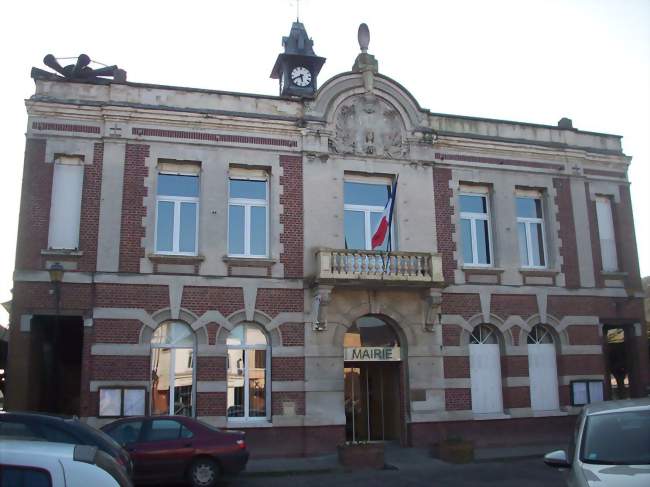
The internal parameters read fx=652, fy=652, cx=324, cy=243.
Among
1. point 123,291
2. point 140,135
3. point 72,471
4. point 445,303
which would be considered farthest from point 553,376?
point 72,471

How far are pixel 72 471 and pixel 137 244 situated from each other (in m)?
14.0

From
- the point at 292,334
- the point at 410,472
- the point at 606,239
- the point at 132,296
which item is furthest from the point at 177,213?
the point at 606,239

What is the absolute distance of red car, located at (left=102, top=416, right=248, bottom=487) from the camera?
13.2 m

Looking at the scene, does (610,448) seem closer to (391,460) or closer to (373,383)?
(391,460)

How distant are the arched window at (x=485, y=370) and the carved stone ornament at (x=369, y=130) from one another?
20.6ft

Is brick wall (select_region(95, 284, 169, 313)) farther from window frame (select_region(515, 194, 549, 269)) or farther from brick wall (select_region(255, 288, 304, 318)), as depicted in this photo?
window frame (select_region(515, 194, 549, 269))

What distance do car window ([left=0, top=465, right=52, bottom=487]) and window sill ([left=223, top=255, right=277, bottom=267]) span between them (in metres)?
14.0

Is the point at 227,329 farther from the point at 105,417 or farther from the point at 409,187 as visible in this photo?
the point at 409,187

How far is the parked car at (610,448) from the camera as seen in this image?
21.4ft

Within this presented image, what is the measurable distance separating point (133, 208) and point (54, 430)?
1094cm

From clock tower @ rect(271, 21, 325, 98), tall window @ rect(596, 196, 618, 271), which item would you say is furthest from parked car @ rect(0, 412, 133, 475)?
clock tower @ rect(271, 21, 325, 98)

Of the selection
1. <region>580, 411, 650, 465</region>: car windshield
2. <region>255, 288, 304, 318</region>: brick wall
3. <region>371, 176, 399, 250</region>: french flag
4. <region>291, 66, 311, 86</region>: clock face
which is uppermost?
<region>291, 66, 311, 86</region>: clock face

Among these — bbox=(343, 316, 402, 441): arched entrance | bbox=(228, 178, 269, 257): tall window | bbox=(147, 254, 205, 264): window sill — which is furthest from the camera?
bbox=(343, 316, 402, 441): arched entrance

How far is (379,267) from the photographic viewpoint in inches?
738
